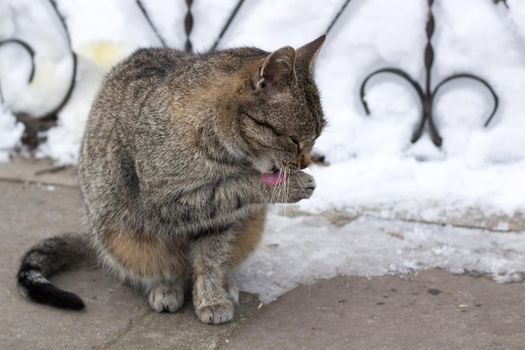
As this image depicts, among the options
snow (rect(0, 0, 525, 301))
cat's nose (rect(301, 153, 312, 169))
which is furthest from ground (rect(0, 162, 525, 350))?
cat's nose (rect(301, 153, 312, 169))

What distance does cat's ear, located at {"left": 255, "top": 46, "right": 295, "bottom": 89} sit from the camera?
3023 millimetres

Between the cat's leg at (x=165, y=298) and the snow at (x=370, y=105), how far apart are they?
37 cm

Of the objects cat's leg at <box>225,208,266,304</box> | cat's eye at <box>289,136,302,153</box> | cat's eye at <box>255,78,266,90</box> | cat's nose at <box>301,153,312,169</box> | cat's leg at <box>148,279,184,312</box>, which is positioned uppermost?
cat's eye at <box>255,78,266,90</box>

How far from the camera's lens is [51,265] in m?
3.83

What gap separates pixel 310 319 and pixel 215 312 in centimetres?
38

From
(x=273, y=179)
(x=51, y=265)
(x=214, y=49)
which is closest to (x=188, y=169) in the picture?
(x=273, y=179)

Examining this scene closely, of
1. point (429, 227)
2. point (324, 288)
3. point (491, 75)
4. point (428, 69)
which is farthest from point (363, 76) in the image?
point (324, 288)

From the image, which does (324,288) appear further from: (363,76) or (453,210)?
(363,76)

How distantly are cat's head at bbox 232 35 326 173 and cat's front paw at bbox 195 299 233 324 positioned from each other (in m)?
0.64

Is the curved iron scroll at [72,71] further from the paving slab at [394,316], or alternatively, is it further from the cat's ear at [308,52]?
the cat's ear at [308,52]

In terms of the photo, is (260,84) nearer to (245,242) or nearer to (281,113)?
(281,113)

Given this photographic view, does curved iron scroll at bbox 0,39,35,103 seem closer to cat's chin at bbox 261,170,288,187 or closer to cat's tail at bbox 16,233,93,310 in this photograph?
cat's tail at bbox 16,233,93,310

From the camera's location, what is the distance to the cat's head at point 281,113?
3115 millimetres

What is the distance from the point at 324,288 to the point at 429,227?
745 mm
